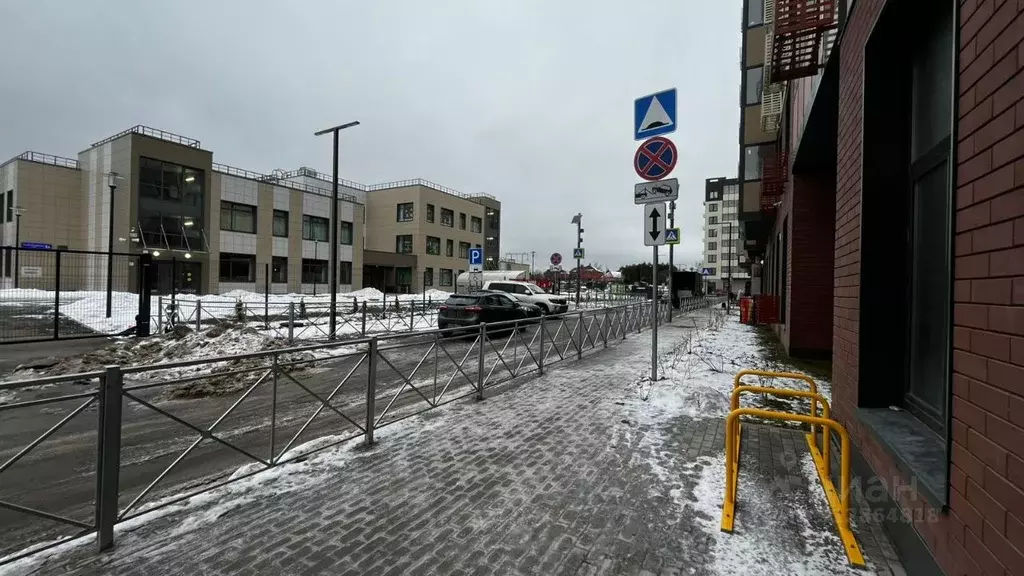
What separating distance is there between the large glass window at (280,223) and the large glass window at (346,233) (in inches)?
215

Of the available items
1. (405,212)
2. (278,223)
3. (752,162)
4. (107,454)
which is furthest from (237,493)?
(405,212)

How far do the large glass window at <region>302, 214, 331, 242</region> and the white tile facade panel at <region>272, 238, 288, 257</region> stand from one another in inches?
73.8

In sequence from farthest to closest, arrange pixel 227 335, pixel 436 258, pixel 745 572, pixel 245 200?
1. pixel 436 258
2. pixel 245 200
3. pixel 227 335
4. pixel 745 572

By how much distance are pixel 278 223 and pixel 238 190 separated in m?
4.27

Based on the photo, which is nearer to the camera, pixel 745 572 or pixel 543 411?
pixel 745 572

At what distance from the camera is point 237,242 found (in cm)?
3634

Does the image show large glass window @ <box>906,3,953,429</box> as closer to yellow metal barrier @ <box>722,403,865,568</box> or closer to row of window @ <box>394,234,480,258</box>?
yellow metal barrier @ <box>722,403,865,568</box>

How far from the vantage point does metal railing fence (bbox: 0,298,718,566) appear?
118 inches

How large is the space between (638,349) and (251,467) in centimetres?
943

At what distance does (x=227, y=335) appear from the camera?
10.5m

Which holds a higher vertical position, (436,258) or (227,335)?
(436,258)

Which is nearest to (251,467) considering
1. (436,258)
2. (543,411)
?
(543,411)

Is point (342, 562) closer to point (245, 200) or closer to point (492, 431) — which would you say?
point (492, 431)

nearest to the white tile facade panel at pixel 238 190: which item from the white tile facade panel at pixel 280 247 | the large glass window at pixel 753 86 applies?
the white tile facade panel at pixel 280 247
